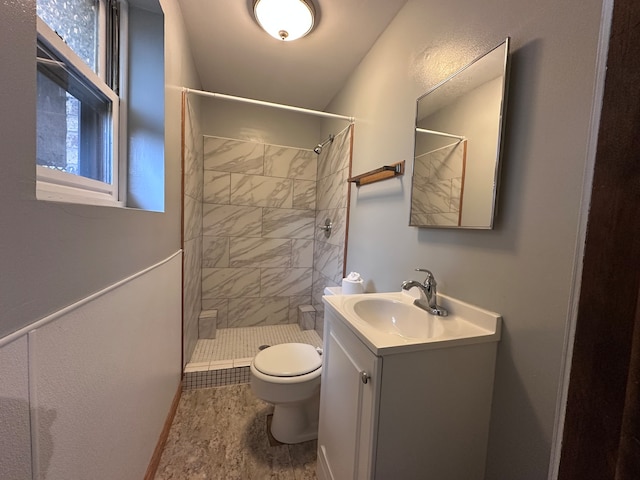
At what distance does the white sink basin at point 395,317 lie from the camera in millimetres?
1171

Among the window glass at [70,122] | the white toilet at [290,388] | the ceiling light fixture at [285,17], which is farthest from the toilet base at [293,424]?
the ceiling light fixture at [285,17]

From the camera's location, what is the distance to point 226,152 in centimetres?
277

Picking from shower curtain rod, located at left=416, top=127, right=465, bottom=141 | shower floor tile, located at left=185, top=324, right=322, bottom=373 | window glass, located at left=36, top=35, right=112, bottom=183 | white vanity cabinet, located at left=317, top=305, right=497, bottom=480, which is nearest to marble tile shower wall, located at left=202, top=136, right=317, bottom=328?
shower floor tile, located at left=185, top=324, right=322, bottom=373

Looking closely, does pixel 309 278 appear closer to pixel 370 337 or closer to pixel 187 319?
pixel 187 319

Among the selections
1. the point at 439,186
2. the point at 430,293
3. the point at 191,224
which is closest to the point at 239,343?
the point at 191,224

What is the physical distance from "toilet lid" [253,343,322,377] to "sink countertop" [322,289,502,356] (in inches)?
22.0

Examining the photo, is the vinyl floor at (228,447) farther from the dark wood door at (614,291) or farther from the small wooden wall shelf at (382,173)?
the small wooden wall shelf at (382,173)

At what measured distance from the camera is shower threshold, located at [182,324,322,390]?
6.60 ft

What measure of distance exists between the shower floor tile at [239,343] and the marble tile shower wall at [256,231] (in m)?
0.12

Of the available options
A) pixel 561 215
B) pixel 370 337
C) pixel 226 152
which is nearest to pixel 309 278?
pixel 226 152

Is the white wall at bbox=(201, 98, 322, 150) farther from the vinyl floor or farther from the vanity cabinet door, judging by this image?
the vinyl floor

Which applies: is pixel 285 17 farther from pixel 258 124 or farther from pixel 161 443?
pixel 161 443

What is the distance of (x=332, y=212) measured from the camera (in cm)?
257

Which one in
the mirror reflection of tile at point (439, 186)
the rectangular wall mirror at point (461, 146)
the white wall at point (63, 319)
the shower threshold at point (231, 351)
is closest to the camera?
the white wall at point (63, 319)
